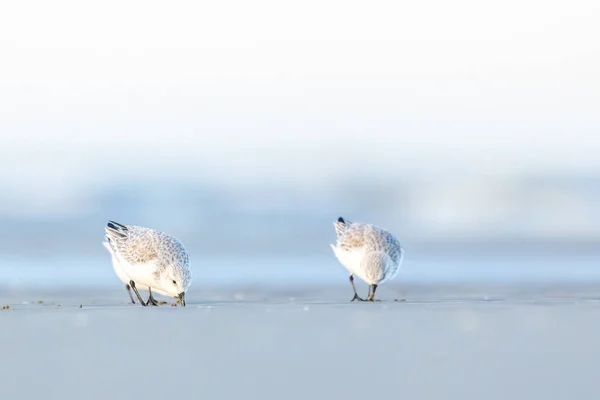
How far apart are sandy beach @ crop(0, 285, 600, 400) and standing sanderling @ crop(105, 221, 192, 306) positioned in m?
0.26

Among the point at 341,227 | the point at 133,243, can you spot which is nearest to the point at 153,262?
the point at 133,243

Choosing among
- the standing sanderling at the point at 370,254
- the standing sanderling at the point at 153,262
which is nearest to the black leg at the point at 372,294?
the standing sanderling at the point at 370,254

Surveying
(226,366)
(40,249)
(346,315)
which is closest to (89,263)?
(40,249)

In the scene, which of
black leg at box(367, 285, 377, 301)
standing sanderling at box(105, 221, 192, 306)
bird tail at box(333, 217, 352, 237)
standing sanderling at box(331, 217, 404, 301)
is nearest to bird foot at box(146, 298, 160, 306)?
standing sanderling at box(105, 221, 192, 306)

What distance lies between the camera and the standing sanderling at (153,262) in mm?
10859

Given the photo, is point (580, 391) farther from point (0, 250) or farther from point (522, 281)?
point (0, 250)

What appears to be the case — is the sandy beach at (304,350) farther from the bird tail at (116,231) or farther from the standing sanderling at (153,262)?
the bird tail at (116,231)

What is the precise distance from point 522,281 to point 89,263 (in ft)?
21.7

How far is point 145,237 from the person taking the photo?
11.3m

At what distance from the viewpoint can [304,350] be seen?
7.28m

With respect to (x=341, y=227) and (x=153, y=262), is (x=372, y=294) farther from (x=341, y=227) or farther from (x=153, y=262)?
(x=153, y=262)

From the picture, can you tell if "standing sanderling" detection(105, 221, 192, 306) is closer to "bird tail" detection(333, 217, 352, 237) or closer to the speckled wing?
the speckled wing

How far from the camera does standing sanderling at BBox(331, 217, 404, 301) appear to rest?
1166 cm

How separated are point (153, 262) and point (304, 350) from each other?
390 centimetres
